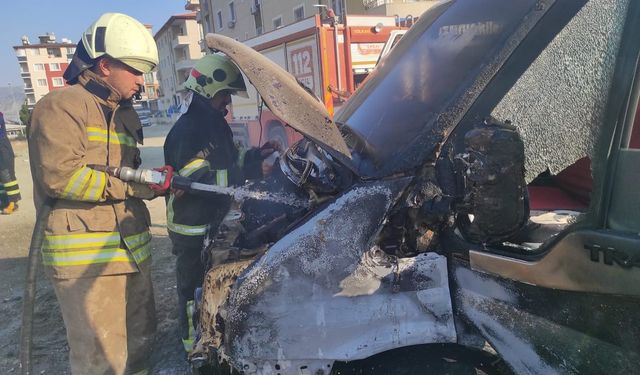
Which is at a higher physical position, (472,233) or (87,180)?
(87,180)

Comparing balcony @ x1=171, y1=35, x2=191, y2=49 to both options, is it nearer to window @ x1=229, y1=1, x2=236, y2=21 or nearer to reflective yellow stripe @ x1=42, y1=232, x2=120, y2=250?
window @ x1=229, y1=1, x2=236, y2=21

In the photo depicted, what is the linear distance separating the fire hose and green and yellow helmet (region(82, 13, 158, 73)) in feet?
1.92

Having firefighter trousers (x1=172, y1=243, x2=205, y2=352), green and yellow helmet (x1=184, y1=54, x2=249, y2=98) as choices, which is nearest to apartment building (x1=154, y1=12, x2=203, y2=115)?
green and yellow helmet (x1=184, y1=54, x2=249, y2=98)

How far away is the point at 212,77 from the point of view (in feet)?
9.73

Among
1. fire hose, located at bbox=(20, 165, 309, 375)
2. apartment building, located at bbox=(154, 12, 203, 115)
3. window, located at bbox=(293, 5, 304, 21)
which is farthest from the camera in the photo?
apartment building, located at bbox=(154, 12, 203, 115)

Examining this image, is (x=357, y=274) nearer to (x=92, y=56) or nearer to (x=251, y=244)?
(x=251, y=244)

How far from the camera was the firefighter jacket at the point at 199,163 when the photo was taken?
2.84m

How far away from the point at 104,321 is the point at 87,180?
0.81 m

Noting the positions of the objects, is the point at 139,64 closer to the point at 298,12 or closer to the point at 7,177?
the point at 7,177

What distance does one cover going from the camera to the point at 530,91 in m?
1.46

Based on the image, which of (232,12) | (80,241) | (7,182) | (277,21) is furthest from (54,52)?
(80,241)

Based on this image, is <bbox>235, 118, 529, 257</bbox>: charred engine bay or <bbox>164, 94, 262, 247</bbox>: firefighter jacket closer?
<bbox>235, 118, 529, 257</bbox>: charred engine bay

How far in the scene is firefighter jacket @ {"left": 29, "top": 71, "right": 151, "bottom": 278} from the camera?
2191 mm

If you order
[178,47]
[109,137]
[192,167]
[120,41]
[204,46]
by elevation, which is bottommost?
[192,167]
